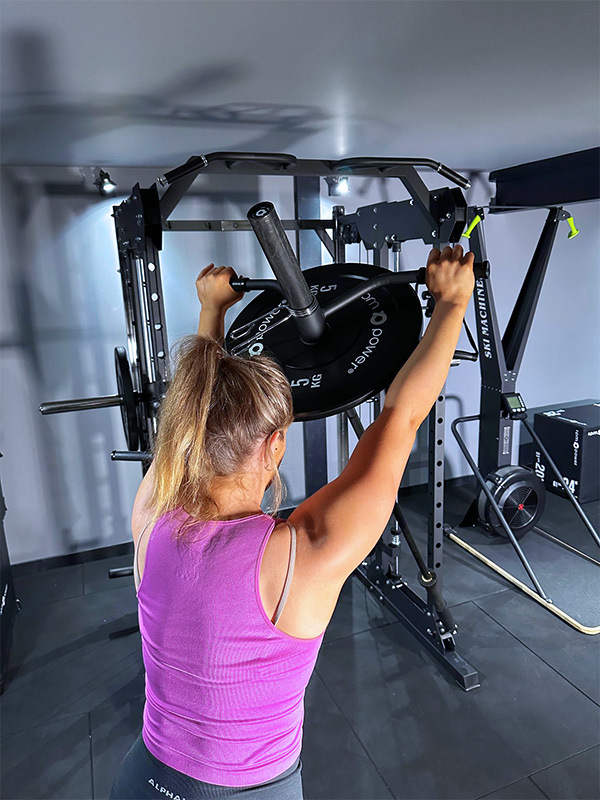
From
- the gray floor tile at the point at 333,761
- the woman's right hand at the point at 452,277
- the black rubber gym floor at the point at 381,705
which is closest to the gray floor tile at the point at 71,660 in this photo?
the black rubber gym floor at the point at 381,705

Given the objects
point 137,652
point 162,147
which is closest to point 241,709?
point 137,652

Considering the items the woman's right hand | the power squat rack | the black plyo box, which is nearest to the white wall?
the power squat rack

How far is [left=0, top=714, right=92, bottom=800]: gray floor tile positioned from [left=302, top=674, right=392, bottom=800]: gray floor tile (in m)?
0.72

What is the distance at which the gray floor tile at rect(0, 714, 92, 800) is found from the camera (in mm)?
1858

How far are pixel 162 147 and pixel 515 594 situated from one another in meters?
2.66

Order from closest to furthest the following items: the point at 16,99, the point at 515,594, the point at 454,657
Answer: the point at 16,99 < the point at 454,657 < the point at 515,594

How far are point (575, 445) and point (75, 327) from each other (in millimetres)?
3123

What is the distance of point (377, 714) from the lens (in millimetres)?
2113

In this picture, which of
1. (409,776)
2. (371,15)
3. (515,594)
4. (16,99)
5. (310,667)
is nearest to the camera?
(310,667)

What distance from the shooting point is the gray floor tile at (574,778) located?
5.77ft

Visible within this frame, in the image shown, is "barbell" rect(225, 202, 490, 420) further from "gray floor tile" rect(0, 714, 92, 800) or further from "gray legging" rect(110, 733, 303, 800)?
"gray floor tile" rect(0, 714, 92, 800)

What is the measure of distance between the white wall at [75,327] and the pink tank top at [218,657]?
1.96 m

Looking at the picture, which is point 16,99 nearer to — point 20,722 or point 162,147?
point 162,147

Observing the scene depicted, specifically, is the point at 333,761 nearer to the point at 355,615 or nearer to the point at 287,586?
the point at 355,615
